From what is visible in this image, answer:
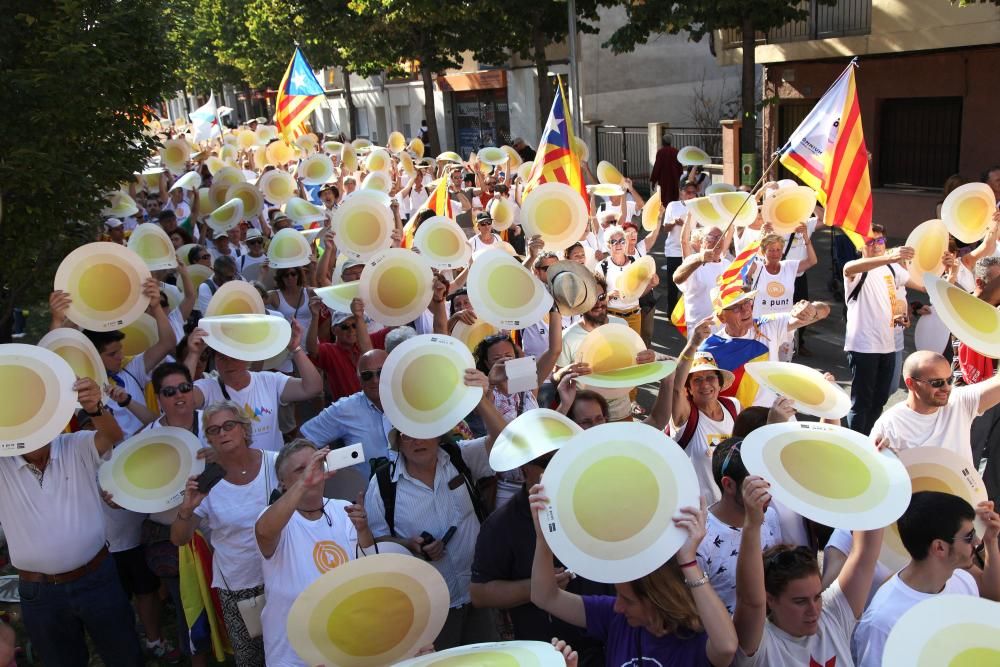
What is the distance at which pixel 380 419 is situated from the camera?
14.9 ft

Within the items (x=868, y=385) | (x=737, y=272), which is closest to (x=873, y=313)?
(x=868, y=385)

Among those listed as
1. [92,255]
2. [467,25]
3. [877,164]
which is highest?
[467,25]

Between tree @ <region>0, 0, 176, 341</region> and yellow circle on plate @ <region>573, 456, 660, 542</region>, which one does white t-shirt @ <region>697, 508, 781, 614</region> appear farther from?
tree @ <region>0, 0, 176, 341</region>

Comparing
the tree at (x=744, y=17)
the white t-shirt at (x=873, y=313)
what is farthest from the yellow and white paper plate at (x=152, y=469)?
the tree at (x=744, y=17)

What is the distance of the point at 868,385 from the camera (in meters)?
6.49

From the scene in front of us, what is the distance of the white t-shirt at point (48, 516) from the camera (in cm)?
387

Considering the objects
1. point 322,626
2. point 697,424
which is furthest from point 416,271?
point 322,626

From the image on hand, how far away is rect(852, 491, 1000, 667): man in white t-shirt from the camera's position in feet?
9.20

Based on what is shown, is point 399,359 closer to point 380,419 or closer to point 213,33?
point 380,419

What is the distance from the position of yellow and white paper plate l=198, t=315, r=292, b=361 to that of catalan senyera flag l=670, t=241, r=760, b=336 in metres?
2.94

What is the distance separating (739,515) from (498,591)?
0.92m

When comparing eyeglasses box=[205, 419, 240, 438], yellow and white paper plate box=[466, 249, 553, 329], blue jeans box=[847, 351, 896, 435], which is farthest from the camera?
blue jeans box=[847, 351, 896, 435]

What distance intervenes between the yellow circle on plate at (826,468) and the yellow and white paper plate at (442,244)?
4157mm


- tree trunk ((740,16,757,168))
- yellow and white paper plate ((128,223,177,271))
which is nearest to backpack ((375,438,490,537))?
yellow and white paper plate ((128,223,177,271))
